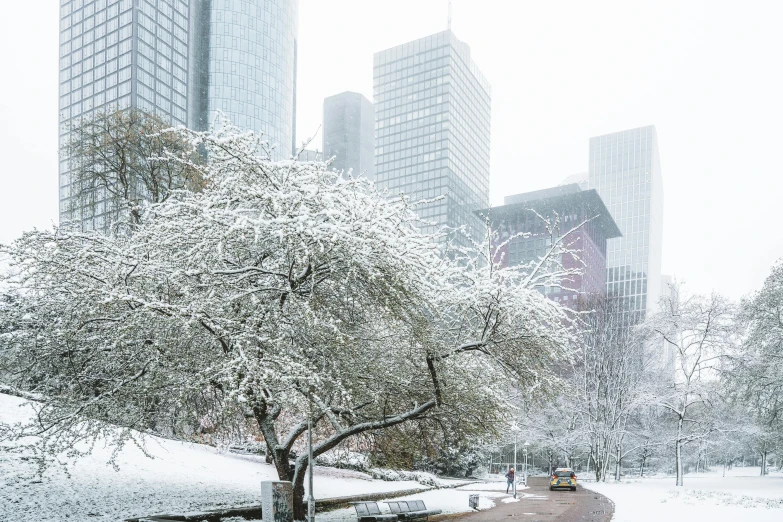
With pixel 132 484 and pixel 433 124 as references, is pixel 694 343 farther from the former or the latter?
pixel 433 124

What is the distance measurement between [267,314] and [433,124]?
164 meters

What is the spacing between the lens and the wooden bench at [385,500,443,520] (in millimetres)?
15359

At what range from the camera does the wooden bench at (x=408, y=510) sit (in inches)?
605

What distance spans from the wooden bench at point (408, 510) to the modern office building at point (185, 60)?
9194 centimetres

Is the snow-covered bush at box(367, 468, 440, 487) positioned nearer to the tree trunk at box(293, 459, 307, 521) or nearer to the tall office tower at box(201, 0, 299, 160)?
the tree trunk at box(293, 459, 307, 521)

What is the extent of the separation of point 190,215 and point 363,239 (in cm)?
307

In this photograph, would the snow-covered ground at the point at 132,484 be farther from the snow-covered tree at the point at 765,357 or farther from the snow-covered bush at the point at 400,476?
the snow-covered tree at the point at 765,357

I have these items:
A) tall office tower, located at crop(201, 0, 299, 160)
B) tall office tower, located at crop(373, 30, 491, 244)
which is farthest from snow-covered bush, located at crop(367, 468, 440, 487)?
tall office tower, located at crop(373, 30, 491, 244)

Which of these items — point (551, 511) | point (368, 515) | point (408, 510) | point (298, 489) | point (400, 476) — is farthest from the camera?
point (400, 476)

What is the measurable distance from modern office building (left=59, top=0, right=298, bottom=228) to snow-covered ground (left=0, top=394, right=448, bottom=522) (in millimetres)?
83641

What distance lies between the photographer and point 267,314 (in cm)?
1030

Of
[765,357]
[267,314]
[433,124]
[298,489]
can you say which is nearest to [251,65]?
[433,124]

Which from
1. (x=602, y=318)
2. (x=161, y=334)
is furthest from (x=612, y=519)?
(x=602, y=318)

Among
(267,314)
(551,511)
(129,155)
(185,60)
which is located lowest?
(551,511)
